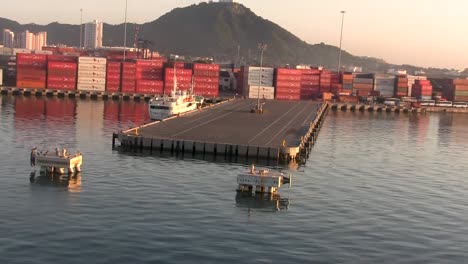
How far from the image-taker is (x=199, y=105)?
110188mm

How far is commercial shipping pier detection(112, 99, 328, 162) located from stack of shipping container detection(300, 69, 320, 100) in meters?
69.0

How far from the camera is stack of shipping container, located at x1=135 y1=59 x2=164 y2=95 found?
14523 centimetres

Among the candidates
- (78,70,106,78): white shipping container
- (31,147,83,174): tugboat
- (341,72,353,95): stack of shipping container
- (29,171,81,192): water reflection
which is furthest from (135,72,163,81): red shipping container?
(29,171,81,192): water reflection

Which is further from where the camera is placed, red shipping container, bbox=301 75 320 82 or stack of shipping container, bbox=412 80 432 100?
stack of shipping container, bbox=412 80 432 100

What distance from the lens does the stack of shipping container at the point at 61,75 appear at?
139500 mm

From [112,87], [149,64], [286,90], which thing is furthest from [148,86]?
[286,90]

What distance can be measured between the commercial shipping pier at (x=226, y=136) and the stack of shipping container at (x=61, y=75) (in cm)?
6076

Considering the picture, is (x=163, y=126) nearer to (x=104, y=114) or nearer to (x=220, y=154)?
(x=220, y=154)

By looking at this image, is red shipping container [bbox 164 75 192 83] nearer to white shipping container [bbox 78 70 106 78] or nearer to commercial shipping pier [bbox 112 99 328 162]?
white shipping container [bbox 78 70 106 78]

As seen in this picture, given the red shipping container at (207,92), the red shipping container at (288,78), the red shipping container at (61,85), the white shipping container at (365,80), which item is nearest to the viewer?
the red shipping container at (61,85)

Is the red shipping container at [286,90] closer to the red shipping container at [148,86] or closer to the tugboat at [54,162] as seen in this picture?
the red shipping container at [148,86]

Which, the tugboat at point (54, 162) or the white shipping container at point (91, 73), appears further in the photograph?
the white shipping container at point (91, 73)

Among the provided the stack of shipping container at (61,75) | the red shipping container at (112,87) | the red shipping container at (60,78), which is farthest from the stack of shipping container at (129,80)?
the red shipping container at (60,78)

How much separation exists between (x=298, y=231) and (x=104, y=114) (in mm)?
70213
